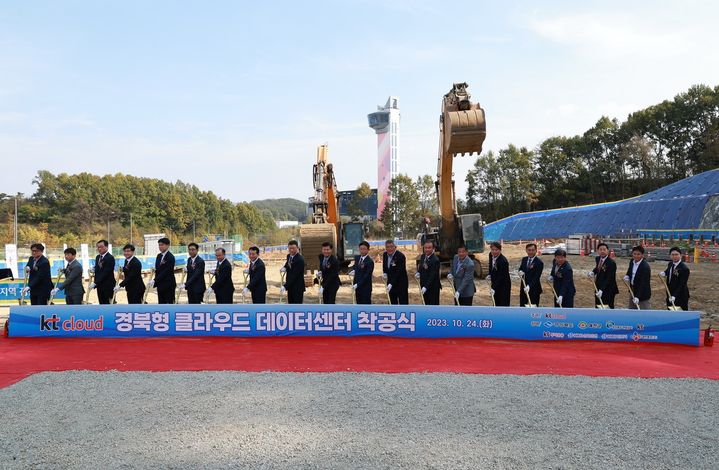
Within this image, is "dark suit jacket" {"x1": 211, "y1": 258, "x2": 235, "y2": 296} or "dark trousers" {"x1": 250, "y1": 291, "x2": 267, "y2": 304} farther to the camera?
"dark trousers" {"x1": 250, "y1": 291, "x2": 267, "y2": 304}

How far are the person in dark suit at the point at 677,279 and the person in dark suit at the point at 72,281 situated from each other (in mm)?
9930

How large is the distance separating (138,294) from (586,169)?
49.9 metres

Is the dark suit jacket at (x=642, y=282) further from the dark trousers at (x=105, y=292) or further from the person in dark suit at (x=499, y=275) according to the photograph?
the dark trousers at (x=105, y=292)

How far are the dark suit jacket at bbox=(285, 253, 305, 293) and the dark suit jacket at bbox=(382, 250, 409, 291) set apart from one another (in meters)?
1.55

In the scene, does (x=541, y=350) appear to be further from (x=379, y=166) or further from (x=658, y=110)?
(x=379, y=166)

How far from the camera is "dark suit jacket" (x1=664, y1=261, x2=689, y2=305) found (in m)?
8.66

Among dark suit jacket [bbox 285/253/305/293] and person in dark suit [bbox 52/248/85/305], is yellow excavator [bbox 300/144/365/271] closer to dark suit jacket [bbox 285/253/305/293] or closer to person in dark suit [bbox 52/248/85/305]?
dark suit jacket [bbox 285/253/305/293]

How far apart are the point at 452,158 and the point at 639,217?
26021 mm

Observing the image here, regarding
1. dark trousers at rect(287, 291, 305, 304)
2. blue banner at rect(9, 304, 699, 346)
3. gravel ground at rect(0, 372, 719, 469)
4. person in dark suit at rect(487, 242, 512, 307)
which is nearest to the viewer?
gravel ground at rect(0, 372, 719, 469)

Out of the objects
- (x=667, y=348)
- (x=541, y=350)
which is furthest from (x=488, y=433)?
(x=667, y=348)

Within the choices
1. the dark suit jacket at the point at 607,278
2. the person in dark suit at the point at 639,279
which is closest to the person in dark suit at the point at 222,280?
the dark suit jacket at the point at 607,278

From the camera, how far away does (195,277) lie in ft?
31.3

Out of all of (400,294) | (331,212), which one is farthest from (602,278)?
(331,212)

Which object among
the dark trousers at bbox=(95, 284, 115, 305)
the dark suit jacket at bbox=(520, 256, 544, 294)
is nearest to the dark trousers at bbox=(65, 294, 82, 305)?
the dark trousers at bbox=(95, 284, 115, 305)
